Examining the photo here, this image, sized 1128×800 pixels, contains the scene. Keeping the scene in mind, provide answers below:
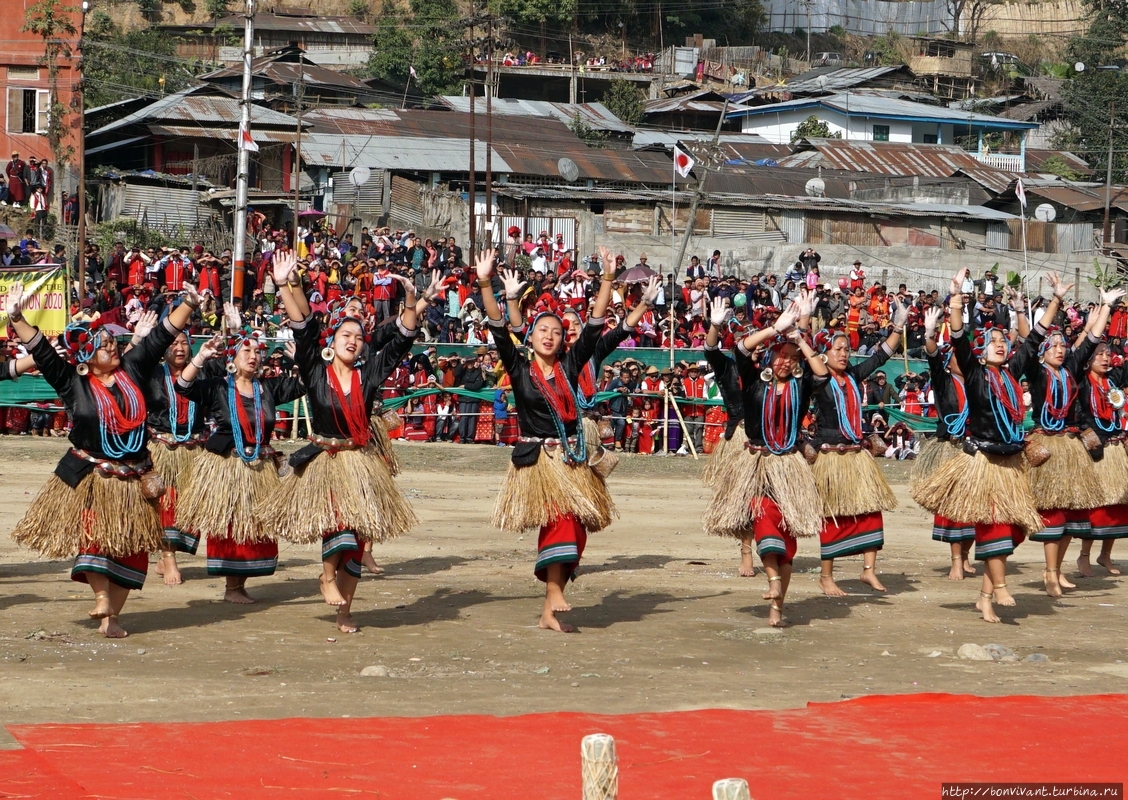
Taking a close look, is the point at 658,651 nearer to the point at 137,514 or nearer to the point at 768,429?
the point at 768,429

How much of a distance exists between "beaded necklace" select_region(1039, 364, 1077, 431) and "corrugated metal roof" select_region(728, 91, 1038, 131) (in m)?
47.6

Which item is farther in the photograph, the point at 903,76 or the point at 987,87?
the point at 987,87

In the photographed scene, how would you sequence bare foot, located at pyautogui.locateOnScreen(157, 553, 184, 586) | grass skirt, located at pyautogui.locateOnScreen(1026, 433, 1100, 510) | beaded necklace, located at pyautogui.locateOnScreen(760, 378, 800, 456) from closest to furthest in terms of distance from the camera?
beaded necklace, located at pyautogui.locateOnScreen(760, 378, 800, 456)
bare foot, located at pyautogui.locateOnScreen(157, 553, 184, 586)
grass skirt, located at pyautogui.locateOnScreen(1026, 433, 1100, 510)

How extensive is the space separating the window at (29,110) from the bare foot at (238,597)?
3049 cm

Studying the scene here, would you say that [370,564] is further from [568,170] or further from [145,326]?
[568,170]

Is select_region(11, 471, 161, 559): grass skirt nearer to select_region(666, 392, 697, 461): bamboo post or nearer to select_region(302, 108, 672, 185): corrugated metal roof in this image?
select_region(666, 392, 697, 461): bamboo post

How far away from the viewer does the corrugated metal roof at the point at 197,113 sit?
41.2 metres

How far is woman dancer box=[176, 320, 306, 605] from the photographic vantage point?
9.95 metres

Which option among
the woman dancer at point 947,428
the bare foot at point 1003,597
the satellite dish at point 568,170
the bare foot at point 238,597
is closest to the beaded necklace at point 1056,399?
the woman dancer at point 947,428

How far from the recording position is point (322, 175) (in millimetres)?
43000

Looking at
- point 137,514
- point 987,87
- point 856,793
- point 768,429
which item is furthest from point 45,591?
point 987,87

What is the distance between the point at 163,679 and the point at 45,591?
3.11 meters

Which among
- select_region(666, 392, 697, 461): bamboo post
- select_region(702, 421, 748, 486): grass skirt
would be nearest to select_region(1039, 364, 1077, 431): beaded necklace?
select_region(702, 421, 748, 486): grass skirt

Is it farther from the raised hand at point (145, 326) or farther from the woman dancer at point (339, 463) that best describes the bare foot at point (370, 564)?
the raised hand at point (145, 326)
